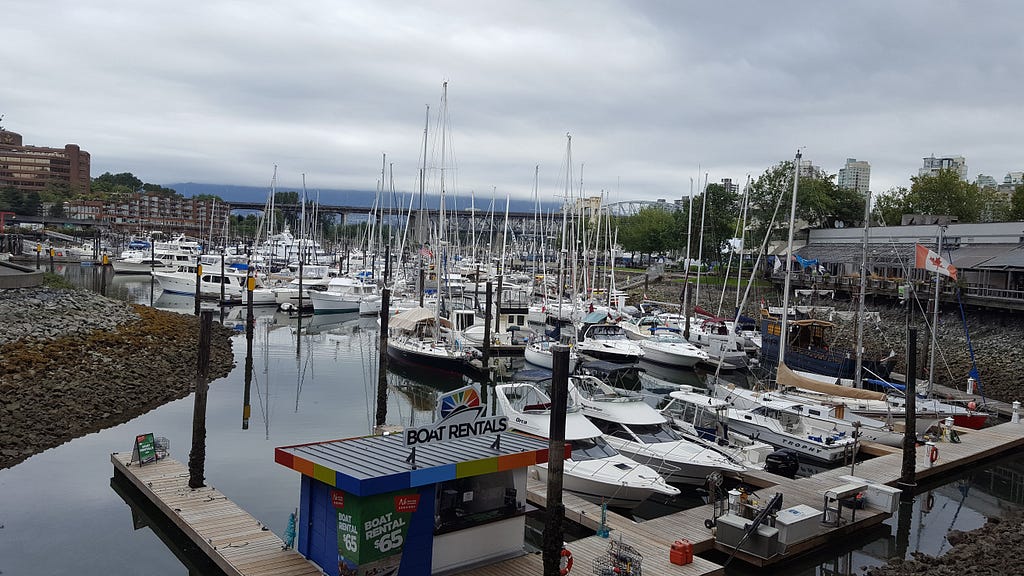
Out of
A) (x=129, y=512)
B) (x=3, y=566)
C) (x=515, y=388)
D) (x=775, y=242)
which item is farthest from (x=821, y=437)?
(x=775, y=242)

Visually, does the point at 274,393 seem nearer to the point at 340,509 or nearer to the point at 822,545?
the point at 340,509

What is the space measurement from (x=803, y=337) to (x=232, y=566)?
131 ft

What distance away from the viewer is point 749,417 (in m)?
28.0

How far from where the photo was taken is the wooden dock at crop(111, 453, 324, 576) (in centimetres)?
1454

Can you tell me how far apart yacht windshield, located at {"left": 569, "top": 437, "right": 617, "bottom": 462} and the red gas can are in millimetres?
5447

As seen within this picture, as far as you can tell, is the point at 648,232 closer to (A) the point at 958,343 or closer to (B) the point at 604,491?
(A) the point at 958,343

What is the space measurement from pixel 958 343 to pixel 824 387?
20.9 meters

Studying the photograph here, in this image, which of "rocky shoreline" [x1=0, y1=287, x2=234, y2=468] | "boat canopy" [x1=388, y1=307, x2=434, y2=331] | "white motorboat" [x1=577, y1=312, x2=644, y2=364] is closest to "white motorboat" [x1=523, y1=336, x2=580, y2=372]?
"white motorboat" [x1=577, y1=312, x2=644, y2=364]

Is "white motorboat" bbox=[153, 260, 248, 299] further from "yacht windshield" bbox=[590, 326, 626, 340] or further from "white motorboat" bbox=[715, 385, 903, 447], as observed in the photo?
"white motorboat" bbox=[715, 385, 903, 447]

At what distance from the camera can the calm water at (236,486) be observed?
57.8 ft

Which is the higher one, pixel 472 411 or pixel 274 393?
pixel 472 411

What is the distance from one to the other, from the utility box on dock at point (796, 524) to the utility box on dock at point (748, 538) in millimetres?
282

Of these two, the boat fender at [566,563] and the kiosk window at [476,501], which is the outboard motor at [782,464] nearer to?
the kiosk window at [476,501]

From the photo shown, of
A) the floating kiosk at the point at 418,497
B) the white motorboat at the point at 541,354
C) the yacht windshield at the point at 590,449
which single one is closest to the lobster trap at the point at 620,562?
the floating kiosk at the point at 418,497
